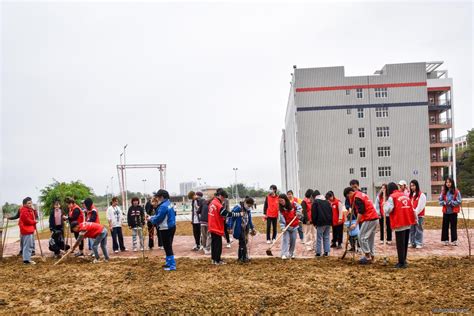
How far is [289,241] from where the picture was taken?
1021 centimetres

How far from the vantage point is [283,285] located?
24.0 feet

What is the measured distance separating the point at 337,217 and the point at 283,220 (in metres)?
2.26

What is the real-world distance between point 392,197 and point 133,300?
5.53 meters

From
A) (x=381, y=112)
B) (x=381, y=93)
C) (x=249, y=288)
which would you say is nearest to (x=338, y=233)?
(x=249, y=288)

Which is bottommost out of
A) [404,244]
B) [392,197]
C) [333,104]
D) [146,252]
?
[146,252]

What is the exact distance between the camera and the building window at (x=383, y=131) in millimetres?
49781

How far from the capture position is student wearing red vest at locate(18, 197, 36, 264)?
1125 centimetres

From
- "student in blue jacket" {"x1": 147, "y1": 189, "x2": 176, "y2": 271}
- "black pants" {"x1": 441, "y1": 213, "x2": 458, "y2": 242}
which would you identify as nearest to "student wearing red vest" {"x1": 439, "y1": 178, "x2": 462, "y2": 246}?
"black pants" {"x1": 441, "y1": 213, "x2": 458, "y2": 242}

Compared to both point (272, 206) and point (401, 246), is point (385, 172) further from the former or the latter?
point (401, 246)

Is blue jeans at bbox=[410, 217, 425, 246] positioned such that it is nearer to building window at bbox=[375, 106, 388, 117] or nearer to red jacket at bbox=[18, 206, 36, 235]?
red jacket at bbox=[18, 206, 36, 235]

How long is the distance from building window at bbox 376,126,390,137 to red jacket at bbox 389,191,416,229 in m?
43.6

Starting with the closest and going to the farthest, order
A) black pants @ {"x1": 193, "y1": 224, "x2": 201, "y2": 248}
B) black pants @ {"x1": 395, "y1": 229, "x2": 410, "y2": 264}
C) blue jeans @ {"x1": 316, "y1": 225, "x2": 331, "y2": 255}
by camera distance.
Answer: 1. black pants @ {"x1": 395, "y1": 229, "x2": 410, "y2": 264}
2. blue jeans @ {"x1": 316, "y1": 225, "x2": 331, "y2": 255}
3. black pants @ {"x1": 193, "y1": 224, "x2": 201, "y2": 248}

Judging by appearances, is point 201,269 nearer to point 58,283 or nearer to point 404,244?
point 58,283

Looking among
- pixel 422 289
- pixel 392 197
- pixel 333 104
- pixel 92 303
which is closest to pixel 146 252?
pixel 92 303
